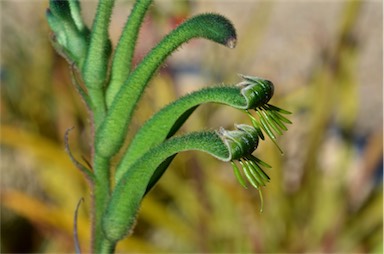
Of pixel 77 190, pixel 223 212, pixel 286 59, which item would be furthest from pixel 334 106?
pixel 286 59

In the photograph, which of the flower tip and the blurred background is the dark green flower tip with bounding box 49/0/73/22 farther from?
the blurred background

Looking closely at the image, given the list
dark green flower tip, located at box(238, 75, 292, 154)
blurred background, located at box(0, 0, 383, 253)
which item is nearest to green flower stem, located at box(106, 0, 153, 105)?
dark green flower tip, located at box(238, 75, 292, 154)

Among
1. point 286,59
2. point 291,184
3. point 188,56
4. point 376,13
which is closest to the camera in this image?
point 291,184

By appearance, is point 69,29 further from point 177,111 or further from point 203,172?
point 203,172

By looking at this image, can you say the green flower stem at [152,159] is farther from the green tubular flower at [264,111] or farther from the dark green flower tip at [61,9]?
the dark green flower tip at [61,9]

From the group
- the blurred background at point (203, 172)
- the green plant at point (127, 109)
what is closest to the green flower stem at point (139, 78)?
the green plant at point (127, 109)

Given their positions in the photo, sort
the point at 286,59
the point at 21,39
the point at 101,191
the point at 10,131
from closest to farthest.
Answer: the point at 101,191 → the point at 10,131 → the point at 21,39 → the point at 286,59

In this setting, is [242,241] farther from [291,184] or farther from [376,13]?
[376,13]

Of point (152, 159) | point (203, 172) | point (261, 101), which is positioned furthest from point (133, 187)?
point (203, 172)
